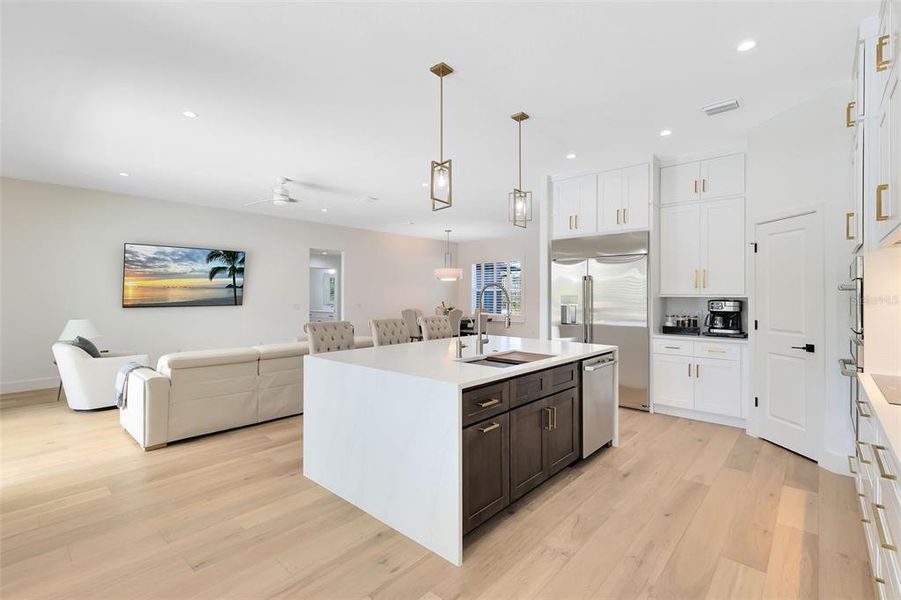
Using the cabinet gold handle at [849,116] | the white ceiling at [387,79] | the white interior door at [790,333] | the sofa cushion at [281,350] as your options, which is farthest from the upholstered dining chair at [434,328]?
the cabinet gold handle at [849,116]

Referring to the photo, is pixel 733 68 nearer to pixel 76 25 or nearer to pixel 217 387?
pixel 76 25

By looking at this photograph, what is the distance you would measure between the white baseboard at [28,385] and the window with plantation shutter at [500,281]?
25.5 ft

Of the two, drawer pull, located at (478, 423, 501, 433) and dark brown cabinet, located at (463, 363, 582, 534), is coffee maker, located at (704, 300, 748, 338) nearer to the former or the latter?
dark brown cabinet, located at (463, 363, 582, 534)

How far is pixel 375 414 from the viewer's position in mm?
2354

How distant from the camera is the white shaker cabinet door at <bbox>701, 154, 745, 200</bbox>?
13.6ft

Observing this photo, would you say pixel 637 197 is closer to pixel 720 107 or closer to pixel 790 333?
pixel 720 107

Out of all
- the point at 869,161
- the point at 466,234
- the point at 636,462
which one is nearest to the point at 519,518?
the point at 636,462

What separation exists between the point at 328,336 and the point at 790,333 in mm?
4013

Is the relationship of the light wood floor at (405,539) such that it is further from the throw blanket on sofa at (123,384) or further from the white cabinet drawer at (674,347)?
the white cabinet drawer at (674,347)

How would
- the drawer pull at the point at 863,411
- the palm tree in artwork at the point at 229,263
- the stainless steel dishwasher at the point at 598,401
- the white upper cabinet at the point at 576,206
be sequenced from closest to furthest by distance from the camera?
the drawer pull at the point at 863,411, the stainless steel dishwasher at the point at 598,401, the white upper cabinet at the point at 576,206, the palm tree in artwork at the point at 229,263

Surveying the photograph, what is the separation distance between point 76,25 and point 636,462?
4570 millimetres

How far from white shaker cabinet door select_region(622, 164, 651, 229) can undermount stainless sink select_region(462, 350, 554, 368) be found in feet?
8.23

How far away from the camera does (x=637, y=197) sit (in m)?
4.61

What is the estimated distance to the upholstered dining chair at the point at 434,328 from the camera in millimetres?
4578
